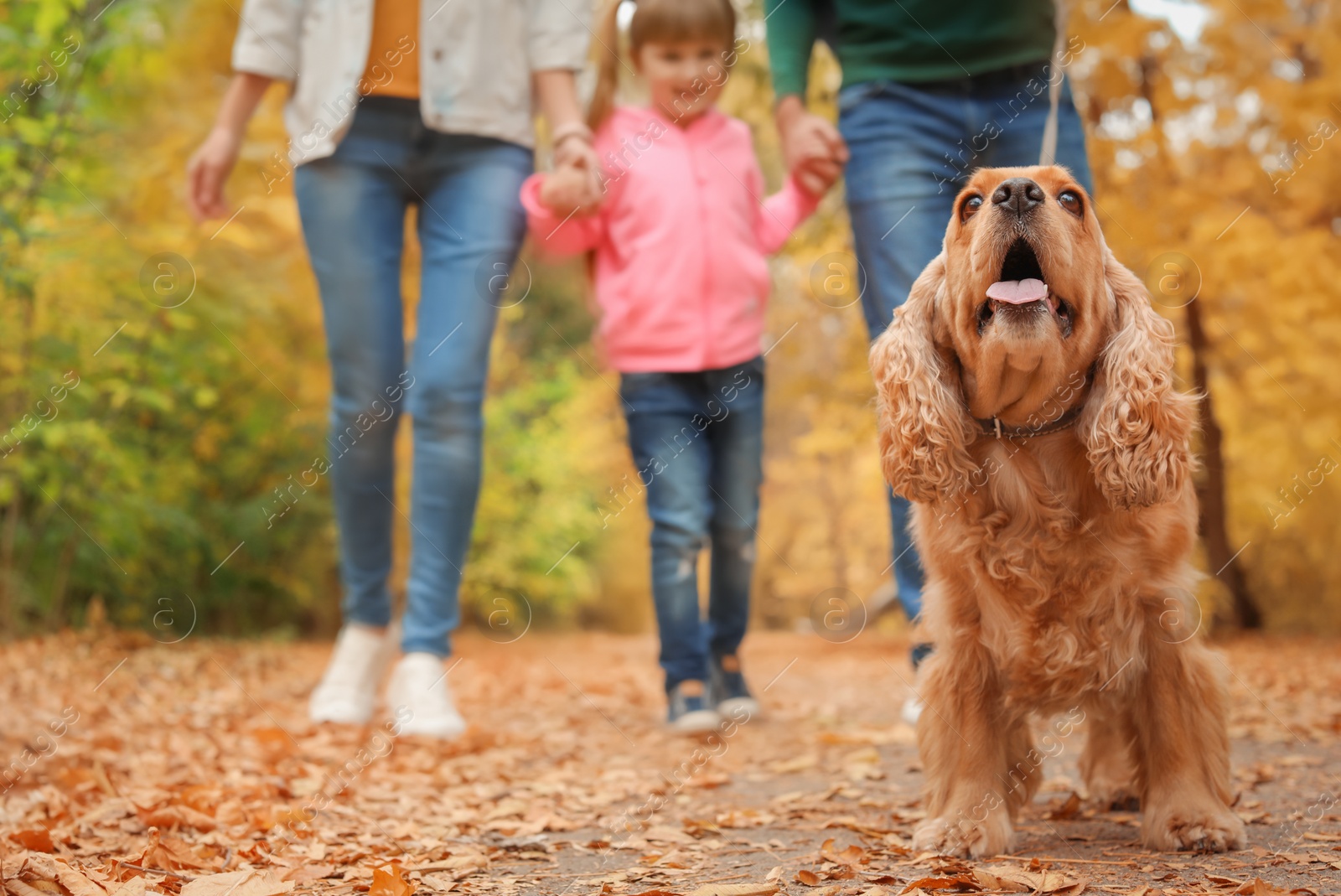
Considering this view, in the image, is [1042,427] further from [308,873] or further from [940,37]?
[308,873]

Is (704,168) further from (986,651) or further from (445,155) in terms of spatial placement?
(986,651)

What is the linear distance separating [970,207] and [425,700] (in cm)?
201

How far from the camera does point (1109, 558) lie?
1890mm

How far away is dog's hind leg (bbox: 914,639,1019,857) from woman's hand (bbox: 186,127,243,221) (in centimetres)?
260

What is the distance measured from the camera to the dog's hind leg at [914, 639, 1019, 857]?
1923 mm

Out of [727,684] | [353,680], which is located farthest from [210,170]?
[727,684]

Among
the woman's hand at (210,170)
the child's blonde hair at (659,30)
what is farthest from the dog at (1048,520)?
the woman's hand at (210,170)

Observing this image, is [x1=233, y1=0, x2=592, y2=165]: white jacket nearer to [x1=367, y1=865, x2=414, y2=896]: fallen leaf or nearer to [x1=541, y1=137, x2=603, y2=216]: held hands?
[x1=541, y1=137, x2=603, y2=216]: held hands

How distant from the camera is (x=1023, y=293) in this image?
74.9 inches

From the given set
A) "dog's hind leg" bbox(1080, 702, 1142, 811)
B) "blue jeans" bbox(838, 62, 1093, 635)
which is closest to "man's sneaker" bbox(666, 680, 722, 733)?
"blue jeans" bbox(838, 62, 1093, 635)

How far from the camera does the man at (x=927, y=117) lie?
284cm

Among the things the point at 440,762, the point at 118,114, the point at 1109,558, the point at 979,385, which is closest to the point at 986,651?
the point at 1109,558

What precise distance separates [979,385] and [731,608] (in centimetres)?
175

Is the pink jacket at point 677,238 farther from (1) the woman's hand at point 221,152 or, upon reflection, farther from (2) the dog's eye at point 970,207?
(2) the dog's eye at point 970,207
